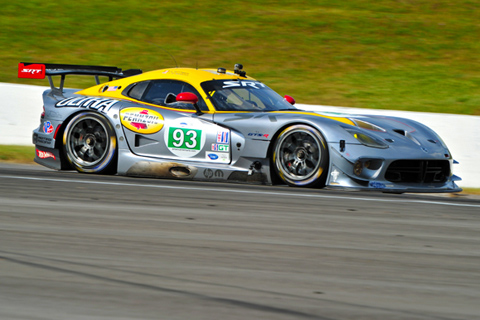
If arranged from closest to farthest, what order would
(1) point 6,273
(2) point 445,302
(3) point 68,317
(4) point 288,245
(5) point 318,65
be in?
(3) point 68,317 < (2) point 445,302 < (1) point 6,273 < (4) point 288,245 < (5) point 318,65

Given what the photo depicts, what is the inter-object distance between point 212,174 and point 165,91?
1.26 meters

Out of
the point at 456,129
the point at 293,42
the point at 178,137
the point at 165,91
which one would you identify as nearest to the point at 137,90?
the point at 165,91

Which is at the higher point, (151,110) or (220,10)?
(220,10)

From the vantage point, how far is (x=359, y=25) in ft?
61.9

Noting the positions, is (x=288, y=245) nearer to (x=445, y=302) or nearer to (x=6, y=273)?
(x=445, y=302)

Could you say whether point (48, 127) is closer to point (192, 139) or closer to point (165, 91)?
point (165, 91)

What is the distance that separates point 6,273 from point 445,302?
2.25 metres

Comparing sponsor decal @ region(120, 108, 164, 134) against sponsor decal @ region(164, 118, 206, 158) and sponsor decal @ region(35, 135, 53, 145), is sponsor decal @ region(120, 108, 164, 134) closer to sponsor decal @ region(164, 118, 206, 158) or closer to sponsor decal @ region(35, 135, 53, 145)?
sponsor decal @ region(164, 118, 206, 158)

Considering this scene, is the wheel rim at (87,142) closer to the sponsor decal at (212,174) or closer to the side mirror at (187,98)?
the side mirror at (187,98)

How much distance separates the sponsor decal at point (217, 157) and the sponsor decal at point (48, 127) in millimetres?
2125

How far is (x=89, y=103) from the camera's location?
839 cm

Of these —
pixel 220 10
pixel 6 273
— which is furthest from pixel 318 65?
pixel 6 273

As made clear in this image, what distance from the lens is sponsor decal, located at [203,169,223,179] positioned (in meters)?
7.64

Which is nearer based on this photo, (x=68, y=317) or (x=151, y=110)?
(x=68, y=317)
